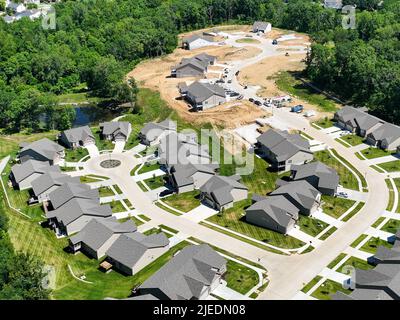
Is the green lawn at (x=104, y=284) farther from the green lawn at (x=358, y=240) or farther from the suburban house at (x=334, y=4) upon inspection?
the suburban house at (x=334, y=4)

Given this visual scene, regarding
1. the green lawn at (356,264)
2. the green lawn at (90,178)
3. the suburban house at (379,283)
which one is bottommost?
the green lawn at (90,178)

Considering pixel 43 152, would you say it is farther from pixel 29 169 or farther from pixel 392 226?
pixel 392 226

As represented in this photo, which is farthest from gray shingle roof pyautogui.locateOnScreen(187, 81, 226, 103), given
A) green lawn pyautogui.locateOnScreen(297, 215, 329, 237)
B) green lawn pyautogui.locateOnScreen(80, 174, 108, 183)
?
green lawn pyautogui.locateOnScreen(297, 215, 329, 237)

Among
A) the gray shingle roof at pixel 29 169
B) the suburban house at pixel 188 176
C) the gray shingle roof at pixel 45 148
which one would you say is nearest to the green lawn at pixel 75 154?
the gray shingle roof at pixel 45 148

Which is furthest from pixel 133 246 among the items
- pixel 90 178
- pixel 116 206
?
pixel 90 178

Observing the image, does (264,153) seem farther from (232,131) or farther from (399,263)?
(399,263)

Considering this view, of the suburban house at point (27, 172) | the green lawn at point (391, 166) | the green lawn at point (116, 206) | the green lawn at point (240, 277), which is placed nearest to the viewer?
the green lawn at point (240, 277)
